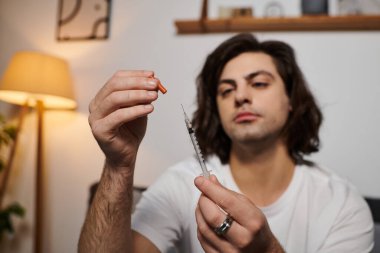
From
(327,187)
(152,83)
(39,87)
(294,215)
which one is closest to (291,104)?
(327,187)

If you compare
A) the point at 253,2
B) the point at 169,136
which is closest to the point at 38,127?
the point at 169,136

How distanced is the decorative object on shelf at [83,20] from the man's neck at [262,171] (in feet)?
3.89

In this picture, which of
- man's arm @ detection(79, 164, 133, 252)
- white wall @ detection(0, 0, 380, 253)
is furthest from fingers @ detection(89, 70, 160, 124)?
white wall @ detection(0, 0, 380, 253)

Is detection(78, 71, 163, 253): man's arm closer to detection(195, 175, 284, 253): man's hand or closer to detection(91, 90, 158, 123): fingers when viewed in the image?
detection(91, 90, 158, 123): fingers

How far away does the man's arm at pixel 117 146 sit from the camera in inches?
22.9

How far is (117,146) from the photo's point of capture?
2.09 feet

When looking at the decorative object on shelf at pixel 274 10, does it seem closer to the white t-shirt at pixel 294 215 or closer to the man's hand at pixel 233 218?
the white t-shirt at pixel 294 215

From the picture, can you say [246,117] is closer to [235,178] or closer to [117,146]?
[235,178]

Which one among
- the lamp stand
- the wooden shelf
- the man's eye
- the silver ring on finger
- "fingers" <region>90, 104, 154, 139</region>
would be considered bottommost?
the lamp stand

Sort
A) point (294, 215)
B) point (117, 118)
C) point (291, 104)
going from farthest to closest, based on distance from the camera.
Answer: point (291, 104), point (294, 215), point (117, 118)

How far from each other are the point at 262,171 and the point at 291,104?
0.35 metres

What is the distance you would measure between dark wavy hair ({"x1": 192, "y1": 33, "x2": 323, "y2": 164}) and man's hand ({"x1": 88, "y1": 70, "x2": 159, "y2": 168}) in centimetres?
63

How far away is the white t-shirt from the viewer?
0.88m

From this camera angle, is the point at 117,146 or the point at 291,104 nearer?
the point at 117,146
